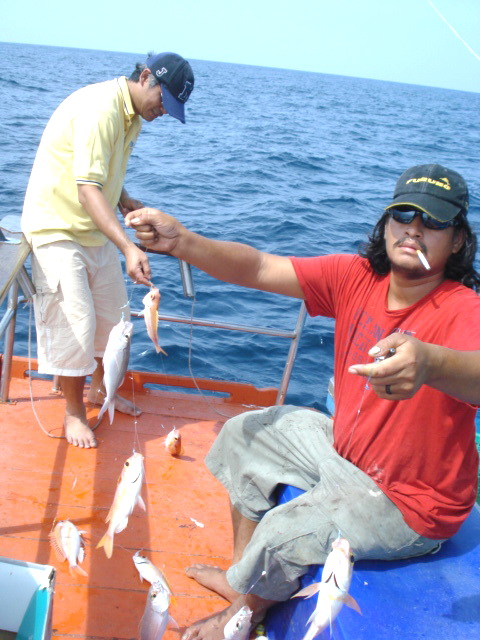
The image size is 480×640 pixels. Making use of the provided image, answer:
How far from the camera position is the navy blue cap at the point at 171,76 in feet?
12.8

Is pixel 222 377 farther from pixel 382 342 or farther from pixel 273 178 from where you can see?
pixel 273 178

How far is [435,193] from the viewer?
9.21 feet

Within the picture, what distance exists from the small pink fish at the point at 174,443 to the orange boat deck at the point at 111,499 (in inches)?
2.3

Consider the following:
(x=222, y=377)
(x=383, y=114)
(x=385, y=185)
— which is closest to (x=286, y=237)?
(x=222, y=377)

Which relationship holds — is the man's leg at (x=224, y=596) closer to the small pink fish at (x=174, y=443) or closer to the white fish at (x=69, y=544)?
the white fish at (x=69, y=544)

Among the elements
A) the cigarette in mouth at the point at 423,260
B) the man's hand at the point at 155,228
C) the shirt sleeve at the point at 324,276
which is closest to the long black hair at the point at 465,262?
the cigarette in mouth at the point at 423,260

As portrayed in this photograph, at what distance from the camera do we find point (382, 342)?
88.9 inches

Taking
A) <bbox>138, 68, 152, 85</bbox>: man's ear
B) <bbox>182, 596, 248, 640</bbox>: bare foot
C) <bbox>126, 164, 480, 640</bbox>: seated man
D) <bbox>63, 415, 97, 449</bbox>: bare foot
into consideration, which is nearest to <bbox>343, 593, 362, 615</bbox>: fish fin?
<bbox>126, 164, 480, 640</bbox>: seated man

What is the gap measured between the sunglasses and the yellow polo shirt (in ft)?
5.71

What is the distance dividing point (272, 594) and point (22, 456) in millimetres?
1912

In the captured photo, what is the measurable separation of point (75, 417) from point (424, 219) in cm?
260

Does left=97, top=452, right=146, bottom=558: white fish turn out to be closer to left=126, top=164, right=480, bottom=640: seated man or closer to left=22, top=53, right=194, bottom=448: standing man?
left=126, top=164, right=480, bottom=640: seated man

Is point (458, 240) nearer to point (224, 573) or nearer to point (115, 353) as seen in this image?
point (115, 353)

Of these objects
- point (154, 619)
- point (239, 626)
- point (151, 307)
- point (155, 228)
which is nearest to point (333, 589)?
point (239, 626)
